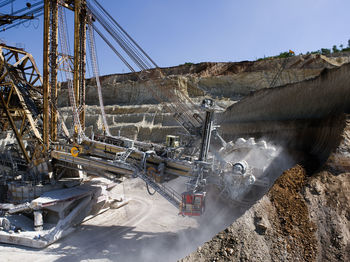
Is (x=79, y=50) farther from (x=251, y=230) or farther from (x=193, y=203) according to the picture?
(x=251, y=230)

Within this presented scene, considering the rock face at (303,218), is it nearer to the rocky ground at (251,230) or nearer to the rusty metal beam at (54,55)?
the rocky ground at (251,230)

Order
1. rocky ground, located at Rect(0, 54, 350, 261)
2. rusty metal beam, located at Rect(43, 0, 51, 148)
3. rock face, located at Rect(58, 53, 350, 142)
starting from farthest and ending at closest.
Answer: rock face, located at Rect(58, 53, 350, 142) → rusty metal beam, located at Rect(43, 0, 51, 148) → rocky ground, located at Rect(0, 54, 350, 261)

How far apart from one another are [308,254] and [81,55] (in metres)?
13.5

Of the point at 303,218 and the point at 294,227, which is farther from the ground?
the point at 303,218

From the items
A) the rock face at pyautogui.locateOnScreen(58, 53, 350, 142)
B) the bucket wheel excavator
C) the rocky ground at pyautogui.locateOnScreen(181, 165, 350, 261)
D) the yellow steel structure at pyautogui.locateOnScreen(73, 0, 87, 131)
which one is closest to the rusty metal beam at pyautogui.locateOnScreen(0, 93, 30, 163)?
the bucket wheel excavator

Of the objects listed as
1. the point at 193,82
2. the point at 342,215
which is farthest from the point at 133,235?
the point at 193,82

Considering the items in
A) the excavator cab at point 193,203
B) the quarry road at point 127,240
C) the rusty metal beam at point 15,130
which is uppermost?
the rusty metal beam at point 15,130

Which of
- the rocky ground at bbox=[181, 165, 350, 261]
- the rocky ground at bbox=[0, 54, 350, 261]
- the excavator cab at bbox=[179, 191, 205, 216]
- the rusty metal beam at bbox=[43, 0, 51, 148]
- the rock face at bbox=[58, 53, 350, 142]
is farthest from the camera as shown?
the rock face at bbox=[58, 53, 350, 142]

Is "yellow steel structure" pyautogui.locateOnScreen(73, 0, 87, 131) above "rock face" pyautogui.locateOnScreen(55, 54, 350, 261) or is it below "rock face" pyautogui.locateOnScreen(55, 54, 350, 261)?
above

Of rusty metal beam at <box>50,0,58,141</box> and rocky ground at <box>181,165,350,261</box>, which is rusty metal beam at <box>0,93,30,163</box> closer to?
rusty metal beam at <box>50,0,58,141</box>

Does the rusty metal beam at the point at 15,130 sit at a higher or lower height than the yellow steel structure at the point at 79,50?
lower

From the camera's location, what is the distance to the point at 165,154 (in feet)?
34.6

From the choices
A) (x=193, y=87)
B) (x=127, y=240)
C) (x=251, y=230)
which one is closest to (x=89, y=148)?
(x=127, y=240)

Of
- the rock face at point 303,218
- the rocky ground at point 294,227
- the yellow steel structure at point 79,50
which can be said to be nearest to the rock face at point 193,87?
the yellow steel structure at point 79,50
